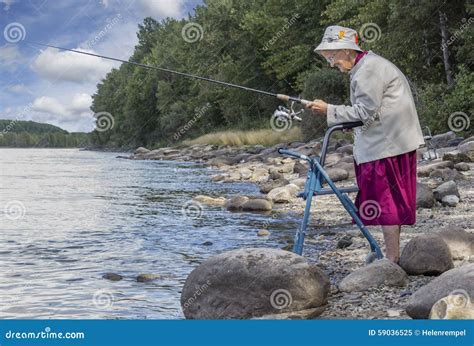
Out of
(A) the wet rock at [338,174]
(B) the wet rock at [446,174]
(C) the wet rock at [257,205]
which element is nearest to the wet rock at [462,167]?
(B) the wet rock at [446,174]

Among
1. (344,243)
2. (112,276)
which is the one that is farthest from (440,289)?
(112,276)

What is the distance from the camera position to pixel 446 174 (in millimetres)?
12406

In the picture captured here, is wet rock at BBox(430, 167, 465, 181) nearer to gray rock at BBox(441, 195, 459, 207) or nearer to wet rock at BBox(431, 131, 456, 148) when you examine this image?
gray rock at BBox(441, 195, 459, 207)

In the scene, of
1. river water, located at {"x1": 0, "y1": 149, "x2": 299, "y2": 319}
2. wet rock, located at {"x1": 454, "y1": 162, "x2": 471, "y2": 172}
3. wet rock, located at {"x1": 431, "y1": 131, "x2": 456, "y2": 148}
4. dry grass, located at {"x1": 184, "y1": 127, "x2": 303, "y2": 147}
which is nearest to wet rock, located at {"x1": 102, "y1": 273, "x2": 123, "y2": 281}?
river water, located at {"x1": 0, "y1": 149, "x2": 299, "y2": 319}

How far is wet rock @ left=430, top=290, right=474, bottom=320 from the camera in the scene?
3545 millimetres

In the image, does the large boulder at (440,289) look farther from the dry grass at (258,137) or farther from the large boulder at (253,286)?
the dry grass at (258,137)

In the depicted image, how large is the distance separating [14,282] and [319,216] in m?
5.23

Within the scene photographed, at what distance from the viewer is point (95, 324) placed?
3422 mm

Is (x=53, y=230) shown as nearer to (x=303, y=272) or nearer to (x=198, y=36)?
(x=303, y=272)

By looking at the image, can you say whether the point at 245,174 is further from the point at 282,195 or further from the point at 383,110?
the point at 383,110

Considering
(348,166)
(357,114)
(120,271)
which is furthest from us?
(348,166)

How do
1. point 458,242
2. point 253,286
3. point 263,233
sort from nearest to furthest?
point 253,286
point 458,242
point 263,233

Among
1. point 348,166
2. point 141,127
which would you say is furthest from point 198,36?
point 348,166

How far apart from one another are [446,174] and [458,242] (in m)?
7.08
